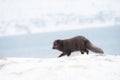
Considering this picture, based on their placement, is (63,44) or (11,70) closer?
(11,70)

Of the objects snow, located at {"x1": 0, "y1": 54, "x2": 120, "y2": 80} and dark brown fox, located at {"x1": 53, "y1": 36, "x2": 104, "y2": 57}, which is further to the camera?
dark brown fox, located at {"x1": 53, "y1": 36, "x2": 104, "y2": 57}

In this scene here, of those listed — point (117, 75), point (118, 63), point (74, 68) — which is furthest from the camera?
point (118, 63)

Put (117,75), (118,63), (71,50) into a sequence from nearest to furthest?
1. (117,75)
2. (118,63)
3. (71,50)

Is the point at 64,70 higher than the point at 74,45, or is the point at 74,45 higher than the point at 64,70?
the point at 64,70

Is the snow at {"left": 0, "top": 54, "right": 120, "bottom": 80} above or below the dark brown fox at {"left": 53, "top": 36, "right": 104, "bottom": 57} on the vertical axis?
above

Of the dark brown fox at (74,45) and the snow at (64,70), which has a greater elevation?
the snow at (64,70)

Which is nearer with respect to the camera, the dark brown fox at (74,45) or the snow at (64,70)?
the snow at (64,70)

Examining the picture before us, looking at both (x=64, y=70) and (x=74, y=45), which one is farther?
(x=74, y=45)

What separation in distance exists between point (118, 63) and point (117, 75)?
142cm

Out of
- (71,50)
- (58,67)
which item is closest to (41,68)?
(58,67)

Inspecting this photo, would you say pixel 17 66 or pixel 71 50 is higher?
pixel 17 66

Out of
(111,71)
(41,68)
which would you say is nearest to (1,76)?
(41,68)

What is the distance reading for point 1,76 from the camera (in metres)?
9.61

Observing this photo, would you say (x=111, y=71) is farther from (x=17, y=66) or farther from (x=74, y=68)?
(x=17, y=66)
